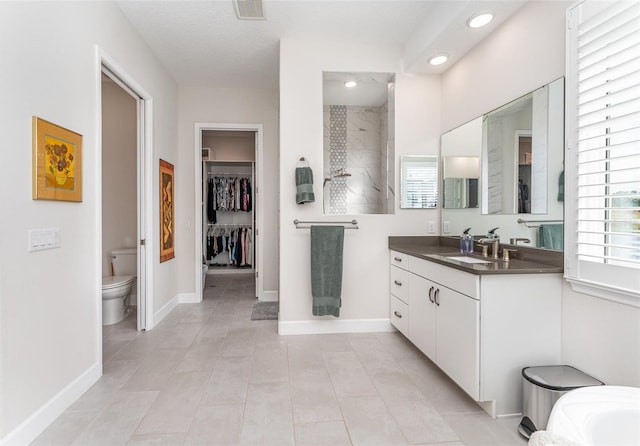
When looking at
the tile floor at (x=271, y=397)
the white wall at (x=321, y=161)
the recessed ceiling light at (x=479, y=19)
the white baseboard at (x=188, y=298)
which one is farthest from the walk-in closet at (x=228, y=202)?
the recessed ceiling light at (x=479, y=19)

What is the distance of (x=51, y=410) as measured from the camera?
5.79 feet

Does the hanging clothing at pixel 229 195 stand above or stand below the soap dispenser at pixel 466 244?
above

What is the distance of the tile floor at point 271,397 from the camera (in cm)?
165

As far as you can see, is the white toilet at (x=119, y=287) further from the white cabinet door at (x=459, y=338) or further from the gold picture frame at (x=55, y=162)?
the white cabinet door at (x=459, y=338)

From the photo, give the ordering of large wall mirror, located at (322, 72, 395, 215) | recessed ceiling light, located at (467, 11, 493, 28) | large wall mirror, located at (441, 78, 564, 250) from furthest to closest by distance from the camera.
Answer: large wall mirror, located at (322, 72, 395, 215) → recessed ceiling light, located at (467, 11, 493, 28) → large wall mirror, located at (441, 78, 564, 250)

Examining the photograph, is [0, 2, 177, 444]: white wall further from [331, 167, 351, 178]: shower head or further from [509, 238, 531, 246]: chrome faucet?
[509, 238, 531, 246]: chrome faucet

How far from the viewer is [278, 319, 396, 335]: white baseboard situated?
311cm

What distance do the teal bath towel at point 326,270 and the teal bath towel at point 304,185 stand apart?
0.28 meters

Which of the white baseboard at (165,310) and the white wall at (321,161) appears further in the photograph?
the white baseboard at (165,310)

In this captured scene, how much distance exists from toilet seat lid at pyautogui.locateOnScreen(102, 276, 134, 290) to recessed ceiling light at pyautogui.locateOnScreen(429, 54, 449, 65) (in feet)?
12.3

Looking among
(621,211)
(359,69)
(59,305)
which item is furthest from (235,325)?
(621,211)

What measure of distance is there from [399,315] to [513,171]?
151cm

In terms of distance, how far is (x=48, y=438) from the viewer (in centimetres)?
163

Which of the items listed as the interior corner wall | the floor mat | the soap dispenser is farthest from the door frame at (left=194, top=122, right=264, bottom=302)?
the soap dispenser
